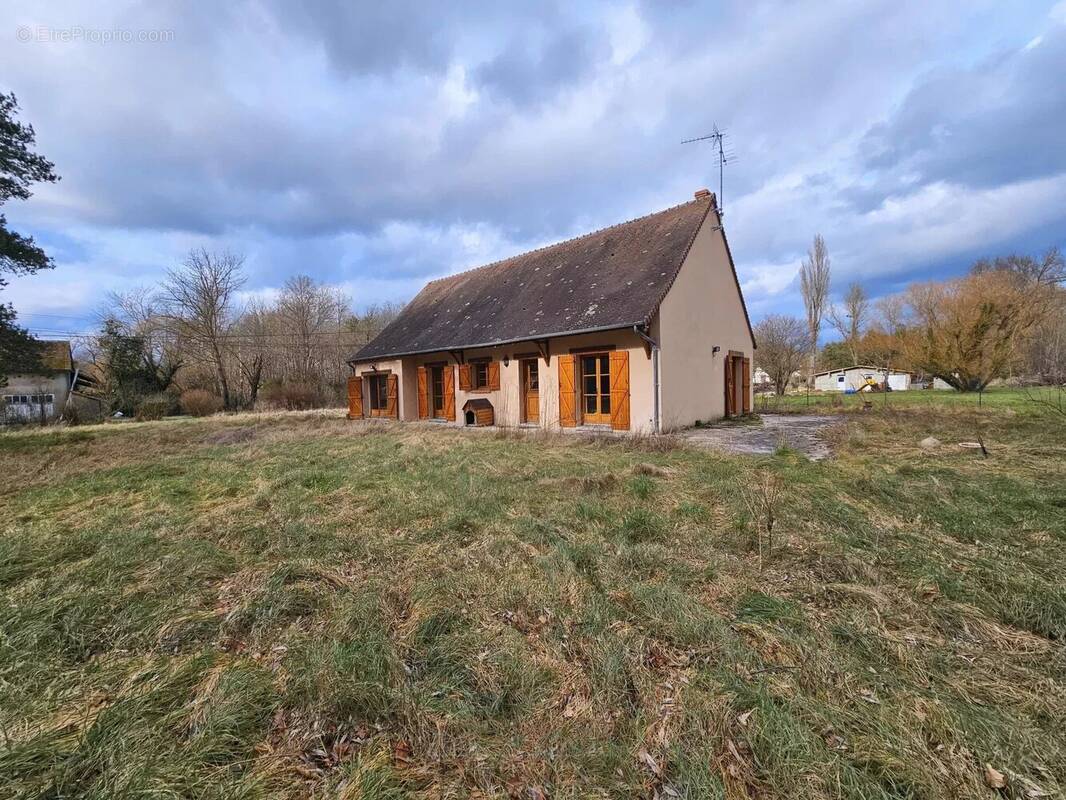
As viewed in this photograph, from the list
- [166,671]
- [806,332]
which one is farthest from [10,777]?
[806,332]

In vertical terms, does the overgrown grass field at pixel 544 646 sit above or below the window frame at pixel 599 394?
below

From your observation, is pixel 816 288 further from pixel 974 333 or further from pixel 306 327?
pixel 306 327

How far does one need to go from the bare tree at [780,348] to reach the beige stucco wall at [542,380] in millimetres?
18906

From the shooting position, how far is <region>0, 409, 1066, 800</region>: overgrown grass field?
1.54 meters

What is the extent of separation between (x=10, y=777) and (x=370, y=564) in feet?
6.23

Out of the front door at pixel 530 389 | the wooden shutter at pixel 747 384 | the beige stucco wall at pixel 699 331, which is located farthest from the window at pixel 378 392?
the wooden shutter at pixel 747 384

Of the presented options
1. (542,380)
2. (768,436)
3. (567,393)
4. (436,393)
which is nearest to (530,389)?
(542,380)

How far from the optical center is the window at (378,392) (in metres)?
16.5

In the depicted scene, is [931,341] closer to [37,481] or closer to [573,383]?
[573,383]

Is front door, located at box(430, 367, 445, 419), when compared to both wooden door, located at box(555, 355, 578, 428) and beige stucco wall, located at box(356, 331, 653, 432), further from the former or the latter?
wooden door, located at box(555, 355, 578, 428)

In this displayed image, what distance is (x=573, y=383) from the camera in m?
10.9

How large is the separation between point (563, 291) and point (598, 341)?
2601 mm

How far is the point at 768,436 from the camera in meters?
9.16

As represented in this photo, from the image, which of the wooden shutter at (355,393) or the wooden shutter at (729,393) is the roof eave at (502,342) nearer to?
the wooden shutter at (355,393)
